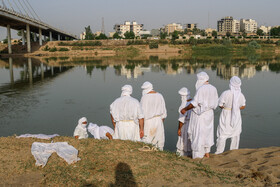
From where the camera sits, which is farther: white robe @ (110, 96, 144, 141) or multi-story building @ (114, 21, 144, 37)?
multi-story building @ (114, 21, 144, 37)

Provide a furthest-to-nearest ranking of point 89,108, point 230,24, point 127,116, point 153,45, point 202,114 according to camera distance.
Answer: point 230,24 < point 153,45 < point 89,108 < point 202,114 < point 127,116

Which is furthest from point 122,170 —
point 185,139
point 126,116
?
point 185,139

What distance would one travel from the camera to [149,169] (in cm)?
448

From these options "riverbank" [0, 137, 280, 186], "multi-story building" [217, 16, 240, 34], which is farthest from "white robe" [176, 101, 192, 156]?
"multi-story building" [217, 16, 240, 34]

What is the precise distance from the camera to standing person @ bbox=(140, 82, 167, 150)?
20.4ft

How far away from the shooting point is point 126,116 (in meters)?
5.78

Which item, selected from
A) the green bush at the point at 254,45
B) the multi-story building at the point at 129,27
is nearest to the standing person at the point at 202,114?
the green bush at the point at 254,45

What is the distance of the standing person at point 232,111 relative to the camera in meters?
6.57

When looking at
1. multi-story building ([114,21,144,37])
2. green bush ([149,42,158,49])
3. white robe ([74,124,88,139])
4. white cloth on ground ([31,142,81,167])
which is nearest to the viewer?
white cloth on ground ([31,142,81,167])

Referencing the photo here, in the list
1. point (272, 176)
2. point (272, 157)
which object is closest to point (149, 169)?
point (272, 176)

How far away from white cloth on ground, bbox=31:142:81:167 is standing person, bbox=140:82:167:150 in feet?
6.49

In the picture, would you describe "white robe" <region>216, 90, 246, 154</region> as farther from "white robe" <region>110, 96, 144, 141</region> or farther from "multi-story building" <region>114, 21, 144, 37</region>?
"multi-story building" <region>114, 21, 144, 37</region>

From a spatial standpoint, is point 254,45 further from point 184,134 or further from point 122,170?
point 122,170

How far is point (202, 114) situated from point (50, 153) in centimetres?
304
